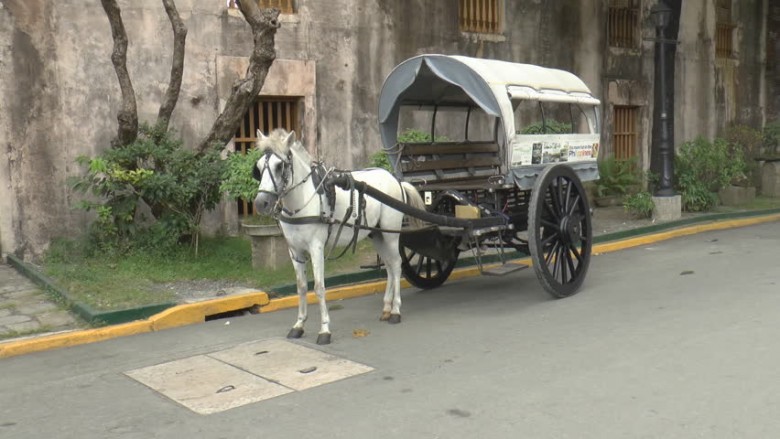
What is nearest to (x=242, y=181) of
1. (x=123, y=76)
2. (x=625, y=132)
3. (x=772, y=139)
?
(x=123, y=76)

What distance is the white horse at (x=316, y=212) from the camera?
229 inches

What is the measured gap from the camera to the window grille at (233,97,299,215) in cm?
1136

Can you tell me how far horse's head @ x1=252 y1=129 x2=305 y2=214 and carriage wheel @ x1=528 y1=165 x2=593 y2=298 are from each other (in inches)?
100

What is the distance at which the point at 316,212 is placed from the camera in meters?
6.14

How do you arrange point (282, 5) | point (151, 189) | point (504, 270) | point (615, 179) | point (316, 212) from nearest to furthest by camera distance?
point (316, 212) → point (504, 270) → point (151, 189) → point (282, 5) → point (615, 179)

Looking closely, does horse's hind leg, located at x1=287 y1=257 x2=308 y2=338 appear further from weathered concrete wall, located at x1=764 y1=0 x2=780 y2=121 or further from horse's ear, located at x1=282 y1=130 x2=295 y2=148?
weathered concrete wall, located at x1=764 y1=0 x2=780 y2=121

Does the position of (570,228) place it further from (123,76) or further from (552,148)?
(123,76)

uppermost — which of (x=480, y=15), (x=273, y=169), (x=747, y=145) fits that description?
Result: (x=480, y=15)

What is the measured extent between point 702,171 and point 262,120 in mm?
9001

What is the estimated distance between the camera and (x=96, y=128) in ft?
33.0

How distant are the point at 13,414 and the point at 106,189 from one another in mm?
4585

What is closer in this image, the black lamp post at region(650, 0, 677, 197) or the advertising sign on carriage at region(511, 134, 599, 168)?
the advertising sign on carriage at region(511, 134, 599, 168)

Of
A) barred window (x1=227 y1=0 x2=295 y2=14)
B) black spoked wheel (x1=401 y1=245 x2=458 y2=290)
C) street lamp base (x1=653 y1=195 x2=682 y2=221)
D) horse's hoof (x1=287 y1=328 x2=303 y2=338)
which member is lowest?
horse's hoof (x1=287 y1=328 x2=303 y2=338)

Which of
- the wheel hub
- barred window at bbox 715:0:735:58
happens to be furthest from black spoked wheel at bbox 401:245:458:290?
barred window at bbox 715:0:735:58
